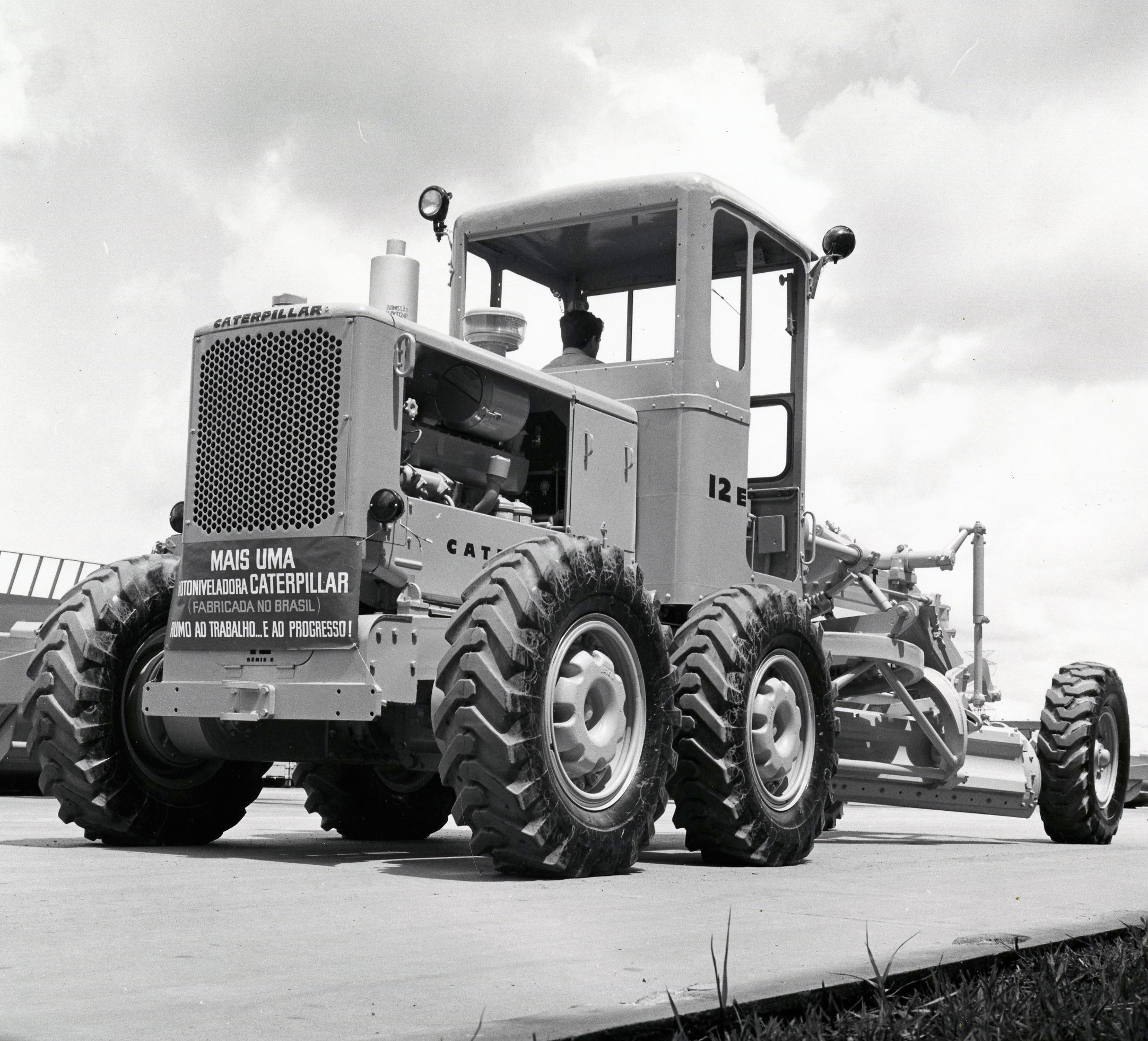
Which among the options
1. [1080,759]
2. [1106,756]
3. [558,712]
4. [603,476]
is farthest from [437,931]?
[1106,756]

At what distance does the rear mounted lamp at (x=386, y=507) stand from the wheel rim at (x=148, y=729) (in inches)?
55.0

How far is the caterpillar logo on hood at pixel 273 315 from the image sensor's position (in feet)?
22.7

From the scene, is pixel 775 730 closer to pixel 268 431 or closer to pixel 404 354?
pixel 404 354

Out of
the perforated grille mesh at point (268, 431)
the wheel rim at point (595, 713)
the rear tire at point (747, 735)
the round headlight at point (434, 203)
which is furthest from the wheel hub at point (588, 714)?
the round headlight at point (434, 203)

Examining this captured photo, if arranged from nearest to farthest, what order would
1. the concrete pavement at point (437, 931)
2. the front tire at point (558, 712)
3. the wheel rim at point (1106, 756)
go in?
the concrete pavement at point (437, 931)
the front tire at point (558, 712)
the wheel rim at point (1106, 756)

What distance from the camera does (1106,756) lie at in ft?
38.0

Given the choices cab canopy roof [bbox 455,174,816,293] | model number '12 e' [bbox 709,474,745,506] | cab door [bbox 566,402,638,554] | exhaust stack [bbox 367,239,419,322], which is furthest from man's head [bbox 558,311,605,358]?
exhaust stack [bbox 367,239,419,322]

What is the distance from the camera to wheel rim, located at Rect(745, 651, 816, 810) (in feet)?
25.2

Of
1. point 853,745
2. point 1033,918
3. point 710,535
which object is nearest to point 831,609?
point 853,745

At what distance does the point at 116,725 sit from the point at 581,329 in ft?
11.7

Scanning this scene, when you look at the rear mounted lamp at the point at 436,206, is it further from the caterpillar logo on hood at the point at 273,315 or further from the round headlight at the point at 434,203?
the caterpillar logo on hood at the point at 273,315

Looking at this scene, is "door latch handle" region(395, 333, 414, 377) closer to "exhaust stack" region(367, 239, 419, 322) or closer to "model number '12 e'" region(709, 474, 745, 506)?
"exhaust stack" region(367, 239, 419, 322)

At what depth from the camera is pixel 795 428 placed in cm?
965

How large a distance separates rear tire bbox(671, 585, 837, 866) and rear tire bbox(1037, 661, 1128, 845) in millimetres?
3508
